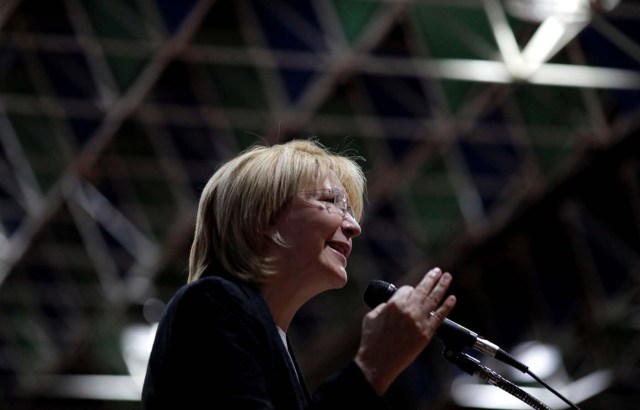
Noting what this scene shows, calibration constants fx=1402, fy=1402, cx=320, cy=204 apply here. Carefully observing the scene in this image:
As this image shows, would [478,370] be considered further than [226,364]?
Yes

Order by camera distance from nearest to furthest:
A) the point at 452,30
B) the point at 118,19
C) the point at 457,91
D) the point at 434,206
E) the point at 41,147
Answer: the point at 452,30 < the point at 118,19 < the point at 457,91 < the point at 41,147 < the point at 434,206

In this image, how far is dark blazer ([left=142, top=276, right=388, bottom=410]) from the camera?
15.0 ft

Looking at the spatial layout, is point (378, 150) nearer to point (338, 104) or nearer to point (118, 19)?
point (338, 104)

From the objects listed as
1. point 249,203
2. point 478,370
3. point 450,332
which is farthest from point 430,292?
point 249,203

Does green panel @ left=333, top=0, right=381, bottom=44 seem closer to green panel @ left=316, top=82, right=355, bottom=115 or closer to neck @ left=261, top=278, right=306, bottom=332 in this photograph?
green panel @ left=316, top=82, right=355, bottom=115

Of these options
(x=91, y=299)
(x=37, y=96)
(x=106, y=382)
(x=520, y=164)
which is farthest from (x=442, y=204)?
(x=106, y=382)

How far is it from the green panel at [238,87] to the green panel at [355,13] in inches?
109

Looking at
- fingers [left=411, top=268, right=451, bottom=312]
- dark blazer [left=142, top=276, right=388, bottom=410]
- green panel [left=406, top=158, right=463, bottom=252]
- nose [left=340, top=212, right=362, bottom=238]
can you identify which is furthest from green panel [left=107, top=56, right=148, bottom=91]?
fingers [left=411, top=268, right=451, bottom=312]

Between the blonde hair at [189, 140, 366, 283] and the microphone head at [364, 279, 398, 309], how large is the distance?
0.37 metres

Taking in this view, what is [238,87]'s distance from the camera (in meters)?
29.1

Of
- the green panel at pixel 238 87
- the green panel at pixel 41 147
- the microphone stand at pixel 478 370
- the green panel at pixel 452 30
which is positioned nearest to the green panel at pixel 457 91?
the green panel at pixel 452 30

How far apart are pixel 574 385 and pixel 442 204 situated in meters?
7.77

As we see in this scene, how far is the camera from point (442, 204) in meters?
31.8

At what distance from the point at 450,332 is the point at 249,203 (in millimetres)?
875
